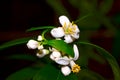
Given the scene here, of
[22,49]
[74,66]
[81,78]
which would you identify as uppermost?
[74,66]

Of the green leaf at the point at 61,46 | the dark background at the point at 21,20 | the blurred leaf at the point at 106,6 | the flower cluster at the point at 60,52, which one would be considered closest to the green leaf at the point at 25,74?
the flower cluster at the point at 60,52

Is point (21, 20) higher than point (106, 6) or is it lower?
lower

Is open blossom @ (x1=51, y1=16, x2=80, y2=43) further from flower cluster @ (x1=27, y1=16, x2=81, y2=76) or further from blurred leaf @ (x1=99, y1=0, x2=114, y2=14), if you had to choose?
blurred leaf @ (x1=99, y1=0, x2=114, y2=14)

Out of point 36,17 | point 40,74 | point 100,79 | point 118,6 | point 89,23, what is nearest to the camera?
point 40,74

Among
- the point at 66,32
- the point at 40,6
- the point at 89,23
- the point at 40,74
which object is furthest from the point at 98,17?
the point at 40,6

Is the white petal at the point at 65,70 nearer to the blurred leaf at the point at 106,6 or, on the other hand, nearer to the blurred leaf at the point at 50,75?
the blurred leaf at the point at 50,75

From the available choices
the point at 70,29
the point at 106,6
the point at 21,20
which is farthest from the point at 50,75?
the point at 21,20

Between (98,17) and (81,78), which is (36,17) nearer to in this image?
(98,17)

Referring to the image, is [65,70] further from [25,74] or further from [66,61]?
[25,74]
